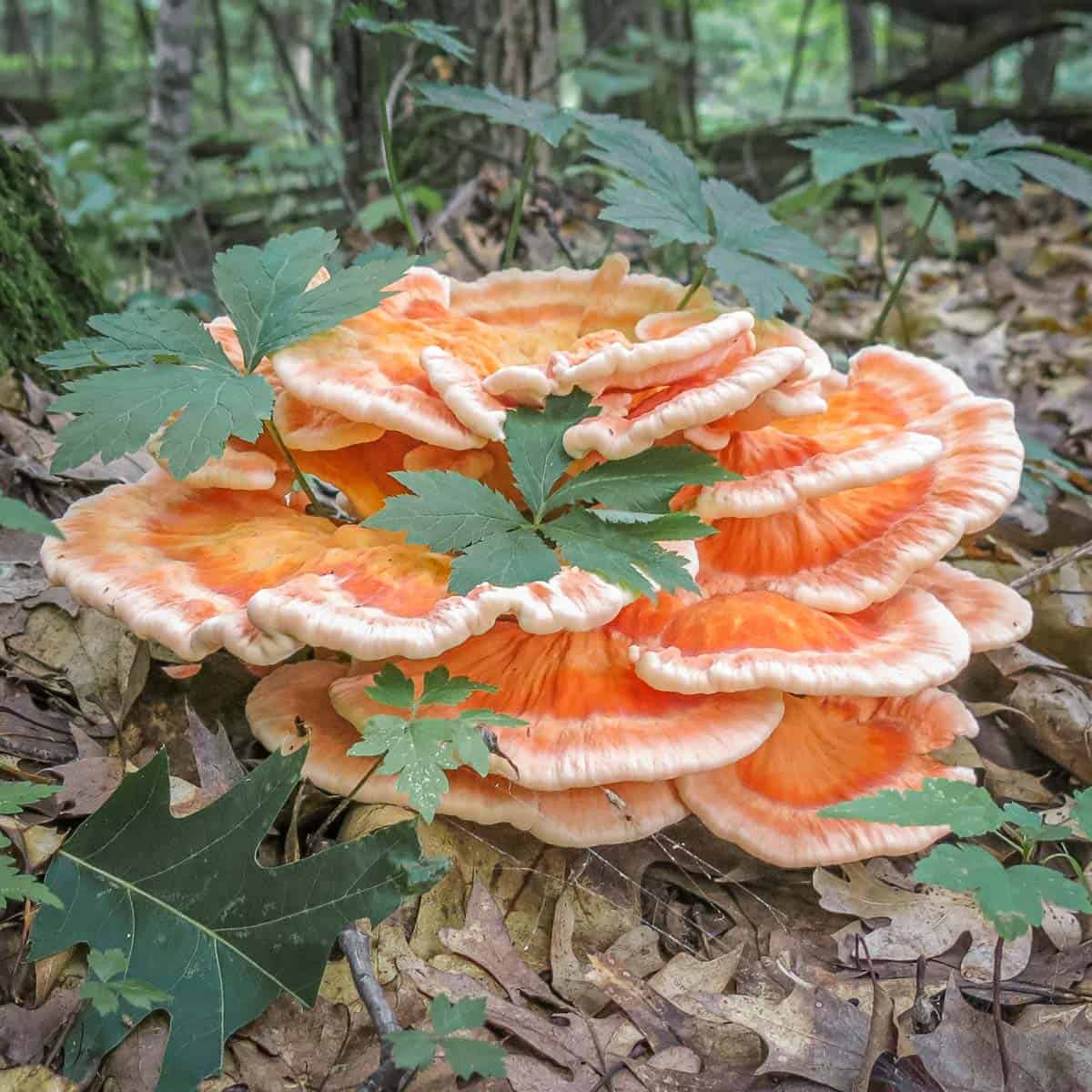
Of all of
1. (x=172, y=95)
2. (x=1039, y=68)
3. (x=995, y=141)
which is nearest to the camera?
(x=995, y=141)

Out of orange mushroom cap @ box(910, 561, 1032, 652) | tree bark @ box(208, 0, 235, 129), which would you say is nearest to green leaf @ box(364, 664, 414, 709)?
orange mushroom cap @ box(910, 561, 1032, 652)

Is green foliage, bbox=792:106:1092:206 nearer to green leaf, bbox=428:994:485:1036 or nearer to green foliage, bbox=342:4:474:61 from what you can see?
green foliage, bbox=342:4:474:61

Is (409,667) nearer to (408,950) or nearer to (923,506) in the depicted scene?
(408,950)

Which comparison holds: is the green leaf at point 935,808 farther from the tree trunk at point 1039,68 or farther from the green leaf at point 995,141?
the tree trunk at point 1039,68

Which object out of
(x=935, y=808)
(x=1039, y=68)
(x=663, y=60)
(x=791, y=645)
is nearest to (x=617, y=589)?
(x=791, y=645)

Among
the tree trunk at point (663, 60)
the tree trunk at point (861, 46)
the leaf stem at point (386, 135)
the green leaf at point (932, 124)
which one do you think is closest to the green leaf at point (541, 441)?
the leaf stem at point (386, 135)

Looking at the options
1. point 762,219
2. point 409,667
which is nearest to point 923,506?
point 762,219

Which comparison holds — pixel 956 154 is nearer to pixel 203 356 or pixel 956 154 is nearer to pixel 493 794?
pixel 203 356
